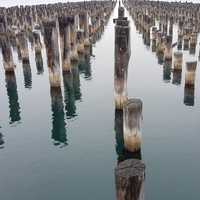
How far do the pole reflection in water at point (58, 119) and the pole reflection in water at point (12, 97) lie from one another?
1.62m

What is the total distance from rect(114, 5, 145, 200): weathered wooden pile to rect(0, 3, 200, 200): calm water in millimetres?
499

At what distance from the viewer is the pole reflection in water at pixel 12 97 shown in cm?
1482

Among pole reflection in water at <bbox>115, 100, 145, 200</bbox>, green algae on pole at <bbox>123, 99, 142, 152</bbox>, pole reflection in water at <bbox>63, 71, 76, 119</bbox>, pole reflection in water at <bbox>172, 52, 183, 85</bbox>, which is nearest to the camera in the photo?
pole reflection in water at <bbox>115, 100, 145, 200</bbox>

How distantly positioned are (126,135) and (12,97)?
28.9ft

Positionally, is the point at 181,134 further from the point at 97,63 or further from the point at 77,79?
the point at 97,63

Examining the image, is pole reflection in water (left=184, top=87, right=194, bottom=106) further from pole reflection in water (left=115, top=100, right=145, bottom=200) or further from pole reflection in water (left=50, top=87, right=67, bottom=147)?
pole reflection in water (left=115, top=100, right=145, bottom=200)

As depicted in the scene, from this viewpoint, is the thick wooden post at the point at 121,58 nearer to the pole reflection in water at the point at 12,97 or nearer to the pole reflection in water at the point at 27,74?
the pole reflection in water at the point at 12,97

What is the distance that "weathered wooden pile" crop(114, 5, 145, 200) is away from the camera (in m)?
5.90

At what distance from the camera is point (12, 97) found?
1725 cm

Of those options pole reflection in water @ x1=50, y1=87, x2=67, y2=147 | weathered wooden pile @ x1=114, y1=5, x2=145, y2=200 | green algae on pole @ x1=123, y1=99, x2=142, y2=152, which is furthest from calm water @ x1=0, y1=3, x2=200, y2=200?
green algae on pole @ x1=123, y1=99, x2=142, y2=152

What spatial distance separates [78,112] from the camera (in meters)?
15.0

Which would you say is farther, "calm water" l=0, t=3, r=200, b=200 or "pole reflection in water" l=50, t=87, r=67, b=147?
"pole reflection in water" l=50, t=87, r=67, b=147

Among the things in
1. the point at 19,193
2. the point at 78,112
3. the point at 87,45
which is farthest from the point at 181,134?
the point at 87,45

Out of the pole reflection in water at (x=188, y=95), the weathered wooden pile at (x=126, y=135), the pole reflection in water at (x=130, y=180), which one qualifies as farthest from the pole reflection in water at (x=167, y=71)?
the pole reflection in water at (x=130, y=180)
